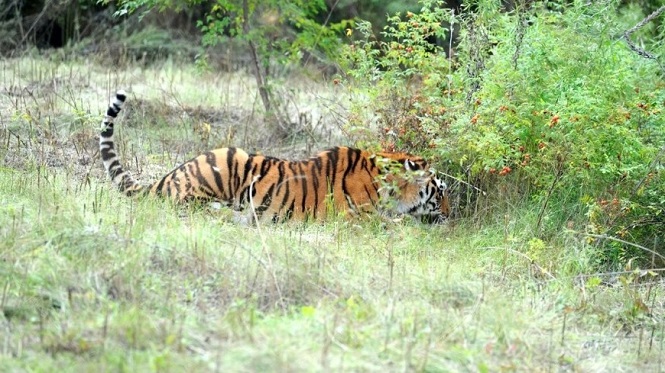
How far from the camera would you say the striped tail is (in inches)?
327

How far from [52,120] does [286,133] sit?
260 centimetres

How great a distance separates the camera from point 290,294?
5914 mm

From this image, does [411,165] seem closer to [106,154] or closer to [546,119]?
[546,119]

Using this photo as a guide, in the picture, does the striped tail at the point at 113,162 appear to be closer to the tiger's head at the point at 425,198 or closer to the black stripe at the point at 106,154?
the black stripe at the point at 106,154

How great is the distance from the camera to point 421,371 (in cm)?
496

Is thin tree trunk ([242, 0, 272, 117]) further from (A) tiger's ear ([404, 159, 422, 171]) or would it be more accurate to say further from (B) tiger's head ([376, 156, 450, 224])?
(A) tiger's ear ([404, 159, 422, 171])

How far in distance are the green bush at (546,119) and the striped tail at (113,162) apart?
217 centimetres

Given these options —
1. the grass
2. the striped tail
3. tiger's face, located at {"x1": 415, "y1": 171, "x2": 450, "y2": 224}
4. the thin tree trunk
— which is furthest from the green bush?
the thin tree trunk

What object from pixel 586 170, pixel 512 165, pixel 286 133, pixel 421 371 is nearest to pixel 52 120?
pixel 286 133

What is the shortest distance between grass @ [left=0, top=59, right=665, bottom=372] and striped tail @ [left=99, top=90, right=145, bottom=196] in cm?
19

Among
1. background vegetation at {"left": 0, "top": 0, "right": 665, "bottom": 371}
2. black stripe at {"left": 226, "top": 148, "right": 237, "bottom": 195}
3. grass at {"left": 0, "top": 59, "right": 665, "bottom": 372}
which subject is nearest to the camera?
grass at {"left": 0, "top": 59, "right": 665, "bottom": 372}

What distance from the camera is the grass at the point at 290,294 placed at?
4.96 m

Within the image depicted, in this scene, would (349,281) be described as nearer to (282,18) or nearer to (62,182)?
(62,182)

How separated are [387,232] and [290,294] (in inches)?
81.6
